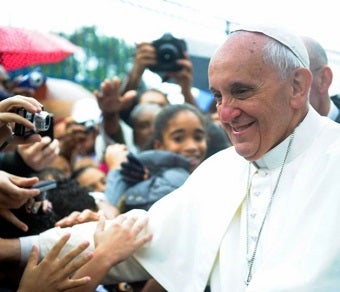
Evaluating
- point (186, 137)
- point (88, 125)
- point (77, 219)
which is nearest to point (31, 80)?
point (88, 125)

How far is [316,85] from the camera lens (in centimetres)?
409

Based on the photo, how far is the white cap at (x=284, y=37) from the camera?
2939 millimetres

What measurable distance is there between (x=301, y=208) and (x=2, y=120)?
A: 125cm

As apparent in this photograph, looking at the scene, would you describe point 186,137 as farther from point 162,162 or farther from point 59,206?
point 59,206

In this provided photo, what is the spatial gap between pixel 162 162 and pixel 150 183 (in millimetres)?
377

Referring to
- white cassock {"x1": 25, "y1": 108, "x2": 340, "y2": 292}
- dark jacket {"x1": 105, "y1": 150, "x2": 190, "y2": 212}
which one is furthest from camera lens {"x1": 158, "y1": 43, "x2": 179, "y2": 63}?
white cassock {"x1": 25, "y1": 108, "x2": 340, "y2": 292}

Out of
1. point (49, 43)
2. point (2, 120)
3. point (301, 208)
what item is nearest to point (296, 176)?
point (301, 208)

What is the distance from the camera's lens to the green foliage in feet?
30.8

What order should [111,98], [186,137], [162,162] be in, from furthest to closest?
[111,98], [186,137], [162,162]

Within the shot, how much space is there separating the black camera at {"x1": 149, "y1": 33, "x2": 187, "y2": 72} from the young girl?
1.77 feet

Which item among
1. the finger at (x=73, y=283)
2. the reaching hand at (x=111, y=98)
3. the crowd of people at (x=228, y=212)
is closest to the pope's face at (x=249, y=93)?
the crowd of people at (x=228, y=212)

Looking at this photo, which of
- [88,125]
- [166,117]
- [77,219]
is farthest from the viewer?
[88,125]

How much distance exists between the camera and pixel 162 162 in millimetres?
4359

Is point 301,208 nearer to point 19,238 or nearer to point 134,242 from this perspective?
point 134,242
